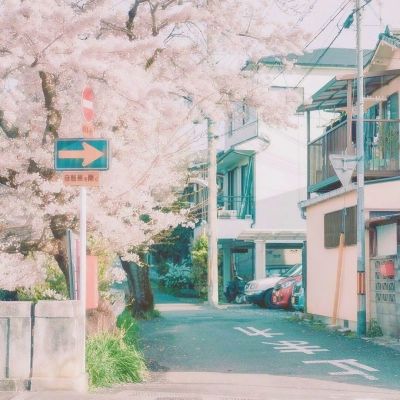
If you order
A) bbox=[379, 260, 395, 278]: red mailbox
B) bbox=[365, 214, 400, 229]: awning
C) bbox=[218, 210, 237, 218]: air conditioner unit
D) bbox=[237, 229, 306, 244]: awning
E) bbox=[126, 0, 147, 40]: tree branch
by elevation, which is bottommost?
bbox=[379, 260, 395, 278]: red mailbox

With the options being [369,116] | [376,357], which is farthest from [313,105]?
[376,357]

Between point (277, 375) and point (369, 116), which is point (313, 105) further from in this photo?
point (277, 375)

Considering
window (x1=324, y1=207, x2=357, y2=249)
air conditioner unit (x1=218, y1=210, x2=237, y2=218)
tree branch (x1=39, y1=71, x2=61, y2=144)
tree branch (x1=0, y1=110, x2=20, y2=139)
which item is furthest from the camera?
air conditioner unit (x1=218, y1=210, x2=237, y2=218)

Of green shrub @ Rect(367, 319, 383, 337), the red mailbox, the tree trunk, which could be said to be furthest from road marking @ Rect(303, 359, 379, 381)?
the tree trunk

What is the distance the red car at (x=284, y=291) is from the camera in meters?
22.8

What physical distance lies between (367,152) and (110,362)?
35.3 feet

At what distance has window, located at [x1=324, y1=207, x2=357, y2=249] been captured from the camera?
15295 millimetres

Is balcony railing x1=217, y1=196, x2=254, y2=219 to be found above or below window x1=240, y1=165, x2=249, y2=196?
below

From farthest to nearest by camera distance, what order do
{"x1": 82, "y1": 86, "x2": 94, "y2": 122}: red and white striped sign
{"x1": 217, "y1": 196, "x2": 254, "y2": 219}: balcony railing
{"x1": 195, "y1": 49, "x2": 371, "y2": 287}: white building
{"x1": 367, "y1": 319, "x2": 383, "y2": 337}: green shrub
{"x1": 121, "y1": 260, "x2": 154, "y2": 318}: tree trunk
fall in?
{"x1": 217, "y1": 196, "x2": 254, "y2": 219}: balcony railing → {"x1": 195, "y1": 49, "x2": 371, "y2": 287}: white building → {"x1": 121, "y1": 260, "x2": 154, "y2": 318}: tree trunk → {"x1": 367, "y1": 319, "x2": 383, "y2": 337}: green shrub → {"x1": 82, "y1": 86, "x2": 94, "y2": 122}: red and white striped sign

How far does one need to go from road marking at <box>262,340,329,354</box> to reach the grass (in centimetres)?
354

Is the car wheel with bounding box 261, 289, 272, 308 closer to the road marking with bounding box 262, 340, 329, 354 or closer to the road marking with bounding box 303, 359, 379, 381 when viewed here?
the road marking with bounding box 262, 340, 329, 354

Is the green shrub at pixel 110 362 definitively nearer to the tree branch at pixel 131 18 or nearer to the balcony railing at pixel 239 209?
the tree branch at pixel 131 18

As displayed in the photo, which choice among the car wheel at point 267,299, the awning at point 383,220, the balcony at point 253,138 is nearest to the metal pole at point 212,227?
the car wheel at point 267,299

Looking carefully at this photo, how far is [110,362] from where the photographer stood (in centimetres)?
883
